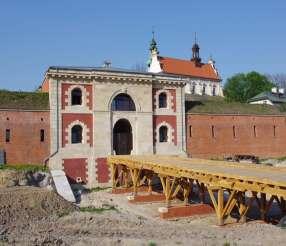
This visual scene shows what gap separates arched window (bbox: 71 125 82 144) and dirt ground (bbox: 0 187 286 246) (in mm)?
6469

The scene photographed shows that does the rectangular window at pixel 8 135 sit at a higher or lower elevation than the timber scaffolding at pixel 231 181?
higher

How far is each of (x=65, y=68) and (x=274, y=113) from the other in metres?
19.7

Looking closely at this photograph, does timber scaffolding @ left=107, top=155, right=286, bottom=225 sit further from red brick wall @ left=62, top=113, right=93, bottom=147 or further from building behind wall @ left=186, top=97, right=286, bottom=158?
building behind wall @ left=186, top=97, right=286, bottom=158

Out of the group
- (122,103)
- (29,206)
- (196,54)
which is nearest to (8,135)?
(122,103)

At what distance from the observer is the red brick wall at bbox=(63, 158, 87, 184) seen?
26.9 metres

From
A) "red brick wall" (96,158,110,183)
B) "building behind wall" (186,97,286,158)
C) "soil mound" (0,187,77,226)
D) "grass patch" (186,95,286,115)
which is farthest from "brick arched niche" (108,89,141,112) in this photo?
"soil mound" (0,187,77,226)

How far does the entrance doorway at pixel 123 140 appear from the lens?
96.7ft

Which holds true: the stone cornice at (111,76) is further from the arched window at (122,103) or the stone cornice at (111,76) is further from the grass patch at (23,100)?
the grass patch at (23,100)

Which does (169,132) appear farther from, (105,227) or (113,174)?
(105,227)

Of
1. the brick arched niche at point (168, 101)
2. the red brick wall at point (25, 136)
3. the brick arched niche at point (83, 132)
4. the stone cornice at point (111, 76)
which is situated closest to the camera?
the red brick wall at point (25, 136)

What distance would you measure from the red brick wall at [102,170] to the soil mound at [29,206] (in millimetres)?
7602

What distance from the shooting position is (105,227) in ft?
52.4

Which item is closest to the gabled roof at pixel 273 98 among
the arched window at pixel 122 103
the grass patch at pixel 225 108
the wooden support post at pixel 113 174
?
the grass patch at pixel 225 108

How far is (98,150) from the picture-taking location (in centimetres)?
2762
